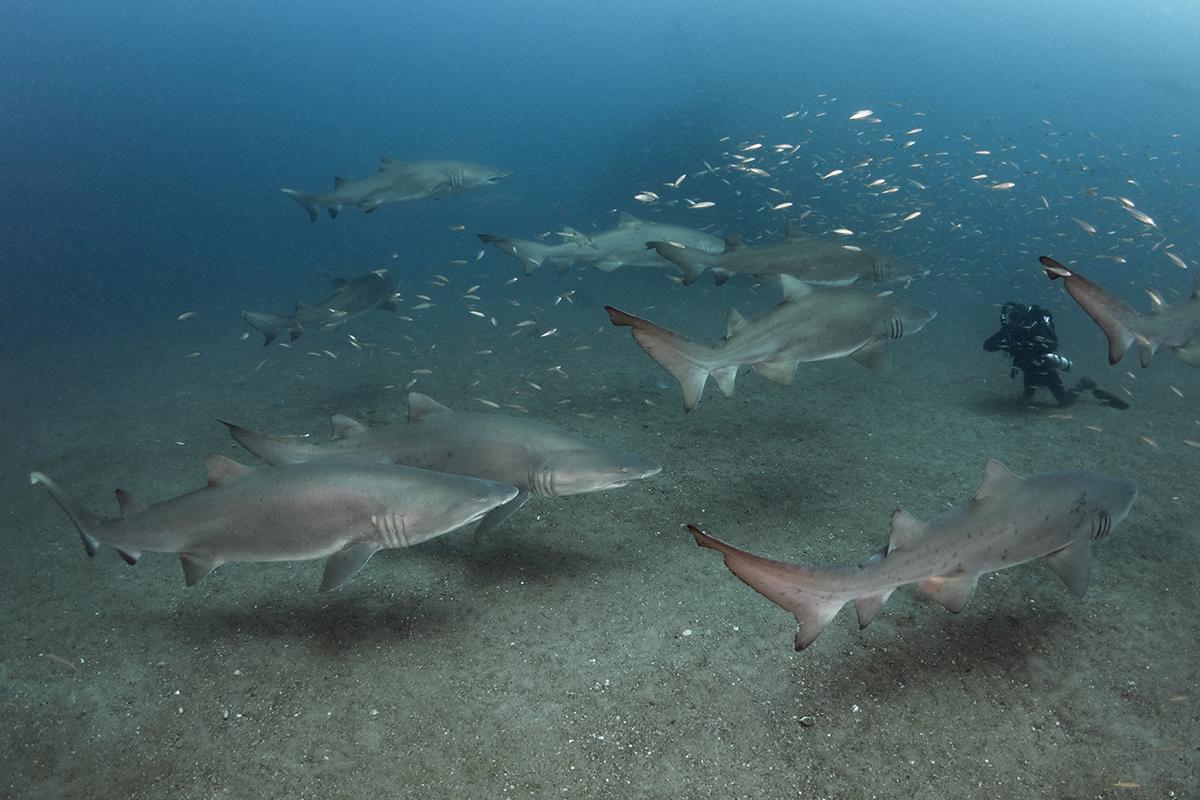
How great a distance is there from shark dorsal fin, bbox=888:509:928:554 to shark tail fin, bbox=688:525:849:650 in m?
0.47

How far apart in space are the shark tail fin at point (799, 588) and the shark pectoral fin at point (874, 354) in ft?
11.2

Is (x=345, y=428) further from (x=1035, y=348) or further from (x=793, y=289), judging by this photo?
(x=1035, y=348)

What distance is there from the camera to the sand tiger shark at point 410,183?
12312 mm

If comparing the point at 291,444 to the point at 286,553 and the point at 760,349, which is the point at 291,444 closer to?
the point at 286,553

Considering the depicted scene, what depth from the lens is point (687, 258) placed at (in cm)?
770

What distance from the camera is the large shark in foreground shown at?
332cm

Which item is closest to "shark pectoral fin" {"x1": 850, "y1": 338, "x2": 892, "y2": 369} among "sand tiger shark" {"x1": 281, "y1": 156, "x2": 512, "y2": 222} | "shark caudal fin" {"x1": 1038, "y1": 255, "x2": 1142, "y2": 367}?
"shark caudal fin" {"x1": 1038, "y1": 255, "x2": 1142, "y2": 367}

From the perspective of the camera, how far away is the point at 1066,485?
4023 millimetres

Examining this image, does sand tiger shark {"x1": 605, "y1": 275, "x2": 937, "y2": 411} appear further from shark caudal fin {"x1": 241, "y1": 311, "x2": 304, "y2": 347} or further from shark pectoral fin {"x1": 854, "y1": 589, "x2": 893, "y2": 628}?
shark caudal fin {"x1": 241, "y1": 311, "x2": 304, "y2": 347}

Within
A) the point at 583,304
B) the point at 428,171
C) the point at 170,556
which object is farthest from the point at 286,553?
the point at 583,304

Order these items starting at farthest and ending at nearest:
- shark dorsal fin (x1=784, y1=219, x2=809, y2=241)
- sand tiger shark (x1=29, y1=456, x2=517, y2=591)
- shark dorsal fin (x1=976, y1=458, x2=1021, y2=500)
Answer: shark dorsal fin (x1=784, y1=219, x2=809, y2=241) < sand tiger shark (x1=29, y1=456, x2=517, y2=591) < shark dorsal fin (x1=976, y1=458, x2=1021, y2=500)

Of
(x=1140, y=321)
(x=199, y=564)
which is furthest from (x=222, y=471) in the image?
(x=1140, y=321)

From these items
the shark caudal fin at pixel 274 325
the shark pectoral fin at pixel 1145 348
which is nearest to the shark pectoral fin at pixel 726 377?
the shark pectoral fin at pixel 1145 348

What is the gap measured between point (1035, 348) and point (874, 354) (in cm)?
507
